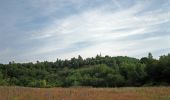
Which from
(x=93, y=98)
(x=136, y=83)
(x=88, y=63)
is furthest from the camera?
(x=88, y=63)

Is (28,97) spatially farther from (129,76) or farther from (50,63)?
(50,63)

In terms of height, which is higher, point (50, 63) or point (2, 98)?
point (50, 63)

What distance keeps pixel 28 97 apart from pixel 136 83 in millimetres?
48863

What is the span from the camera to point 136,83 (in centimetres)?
6078

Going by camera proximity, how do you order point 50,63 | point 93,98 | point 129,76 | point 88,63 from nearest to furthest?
point 93,98
point 129,76
point 50,63
point 88,63

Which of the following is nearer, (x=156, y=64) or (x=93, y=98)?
(x=93, y=98)

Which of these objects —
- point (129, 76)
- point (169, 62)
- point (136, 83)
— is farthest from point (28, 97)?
point (129, 76)

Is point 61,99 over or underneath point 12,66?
underneath

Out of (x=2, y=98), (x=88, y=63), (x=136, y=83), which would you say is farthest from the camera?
(x=88, y=63)

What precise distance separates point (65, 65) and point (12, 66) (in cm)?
5881

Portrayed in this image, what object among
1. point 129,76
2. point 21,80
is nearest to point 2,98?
point 129,76

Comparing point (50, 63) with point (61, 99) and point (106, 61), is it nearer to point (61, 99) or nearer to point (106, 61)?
point (106, 61)

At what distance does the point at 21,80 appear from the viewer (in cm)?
7681

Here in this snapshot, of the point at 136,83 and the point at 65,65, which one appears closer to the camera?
the point at 136,83
